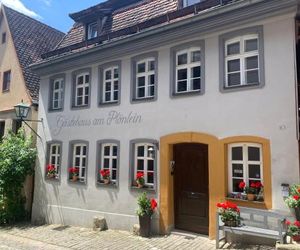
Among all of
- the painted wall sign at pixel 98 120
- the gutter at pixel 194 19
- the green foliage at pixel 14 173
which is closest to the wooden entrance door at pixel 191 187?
the painted wall sign at pixel 98 120

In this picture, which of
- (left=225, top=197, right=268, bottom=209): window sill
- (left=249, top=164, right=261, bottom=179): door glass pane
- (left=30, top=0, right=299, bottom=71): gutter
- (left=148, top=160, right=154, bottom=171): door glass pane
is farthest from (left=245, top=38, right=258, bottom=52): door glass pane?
(left=148, top=160, right=154, bottom=171): door glass pane

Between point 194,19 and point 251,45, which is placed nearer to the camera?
point 251,45

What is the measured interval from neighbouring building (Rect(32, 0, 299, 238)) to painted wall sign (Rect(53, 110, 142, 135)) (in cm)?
4

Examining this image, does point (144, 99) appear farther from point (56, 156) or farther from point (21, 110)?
point (21, 110)

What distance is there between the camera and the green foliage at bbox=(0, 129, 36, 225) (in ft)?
40.5

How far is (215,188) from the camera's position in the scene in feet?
27.1

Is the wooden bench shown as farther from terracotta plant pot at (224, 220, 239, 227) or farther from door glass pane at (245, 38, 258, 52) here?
door glass pane at (245, 38, 258, 52)

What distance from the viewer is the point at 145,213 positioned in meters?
9.01

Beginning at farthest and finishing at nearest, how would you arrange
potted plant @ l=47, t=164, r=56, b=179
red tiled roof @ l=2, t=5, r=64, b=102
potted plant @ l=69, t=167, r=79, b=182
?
red tiled roof @ l=2, t=5, r=64, b=102, potted plant @ l=47, t=164, r=56, b=179, potted plant @ l=69, t=167, r=79, b=182

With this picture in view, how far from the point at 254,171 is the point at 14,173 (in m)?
9.09

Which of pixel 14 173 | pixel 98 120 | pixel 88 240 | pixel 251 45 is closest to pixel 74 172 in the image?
pixel 98 120

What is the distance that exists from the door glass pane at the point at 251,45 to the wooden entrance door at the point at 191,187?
282cm

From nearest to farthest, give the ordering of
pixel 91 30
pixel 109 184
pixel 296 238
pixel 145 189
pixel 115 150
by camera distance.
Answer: pixel 296 238 → pixel 145 189 → pixel 109 184 → pixel 115 150 → pixel 91 30

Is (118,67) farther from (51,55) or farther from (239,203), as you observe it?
(239,203)
